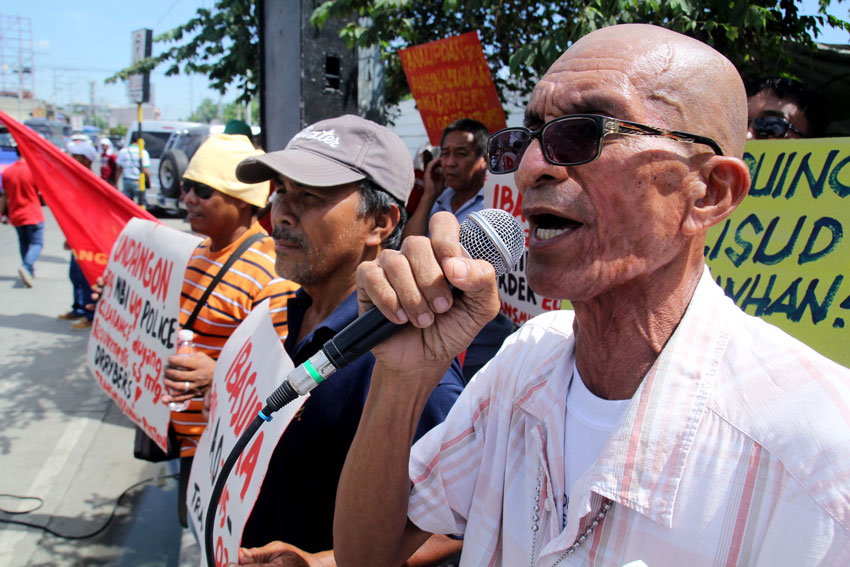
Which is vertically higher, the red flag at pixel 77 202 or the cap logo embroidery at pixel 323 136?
the cap logo embroidery at pixel 323 136

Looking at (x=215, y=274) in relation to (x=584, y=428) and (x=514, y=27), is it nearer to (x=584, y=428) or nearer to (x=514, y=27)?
(x=584, y=428)

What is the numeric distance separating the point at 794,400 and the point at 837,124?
11.5 feet

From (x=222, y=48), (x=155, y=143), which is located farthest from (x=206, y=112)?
(x=222, y=48)

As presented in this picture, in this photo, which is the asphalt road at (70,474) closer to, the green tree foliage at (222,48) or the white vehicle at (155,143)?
the green tree foliage at (222,48)

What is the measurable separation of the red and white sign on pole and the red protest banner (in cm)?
257

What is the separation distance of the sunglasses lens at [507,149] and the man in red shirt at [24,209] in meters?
9.32

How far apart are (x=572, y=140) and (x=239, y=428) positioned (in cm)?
126

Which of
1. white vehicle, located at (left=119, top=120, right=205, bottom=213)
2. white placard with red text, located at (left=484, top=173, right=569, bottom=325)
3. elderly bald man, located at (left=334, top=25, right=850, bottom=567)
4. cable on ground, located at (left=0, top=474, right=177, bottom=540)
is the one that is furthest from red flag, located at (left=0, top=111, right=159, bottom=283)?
white vehicle, located at (left=119, top=120, right=205, bottom=213)

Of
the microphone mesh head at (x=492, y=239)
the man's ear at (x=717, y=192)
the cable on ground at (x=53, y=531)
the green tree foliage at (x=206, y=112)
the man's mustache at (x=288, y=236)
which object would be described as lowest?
the cable on ground at (x=53, y=531)

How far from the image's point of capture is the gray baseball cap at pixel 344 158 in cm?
200

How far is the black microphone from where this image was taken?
3.65ft

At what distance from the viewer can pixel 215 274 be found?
2.96 metres

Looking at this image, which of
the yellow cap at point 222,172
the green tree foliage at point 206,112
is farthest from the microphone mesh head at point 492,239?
the green tree foliage at point 206,112

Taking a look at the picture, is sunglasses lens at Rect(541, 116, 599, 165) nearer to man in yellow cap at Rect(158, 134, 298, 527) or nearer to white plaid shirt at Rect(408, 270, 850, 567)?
white plaid shirt at Rect(408, 270, 850, 567)
